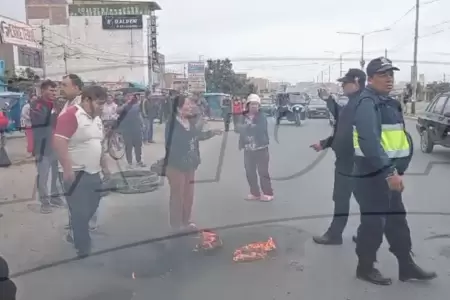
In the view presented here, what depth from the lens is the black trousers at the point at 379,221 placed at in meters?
4.17

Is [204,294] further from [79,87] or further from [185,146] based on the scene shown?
[79,87]

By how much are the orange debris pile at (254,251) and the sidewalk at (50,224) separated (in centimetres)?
123

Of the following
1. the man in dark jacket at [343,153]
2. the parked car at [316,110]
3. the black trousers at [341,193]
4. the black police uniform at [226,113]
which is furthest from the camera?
the parked car at [316,110]

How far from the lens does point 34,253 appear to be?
509 centimetres

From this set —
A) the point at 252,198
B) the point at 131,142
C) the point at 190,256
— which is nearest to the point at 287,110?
the point at 131,142

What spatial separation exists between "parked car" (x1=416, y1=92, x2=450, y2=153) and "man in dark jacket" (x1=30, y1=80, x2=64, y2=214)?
27.7 ft

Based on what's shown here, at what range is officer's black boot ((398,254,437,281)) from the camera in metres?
4.21

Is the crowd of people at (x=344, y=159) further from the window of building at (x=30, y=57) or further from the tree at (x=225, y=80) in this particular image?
the window of building at (x=30, y=57)

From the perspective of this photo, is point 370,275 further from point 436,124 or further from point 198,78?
point 436,124

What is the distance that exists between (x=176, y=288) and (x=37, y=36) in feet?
103

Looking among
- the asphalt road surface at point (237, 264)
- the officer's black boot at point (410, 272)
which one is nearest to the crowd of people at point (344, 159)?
the officer's black boot at point (410, 272)

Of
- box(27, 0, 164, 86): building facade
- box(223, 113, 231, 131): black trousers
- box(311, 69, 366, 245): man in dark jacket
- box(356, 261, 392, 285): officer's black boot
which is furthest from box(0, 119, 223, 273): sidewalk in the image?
box(27, 0, 164, 86): building facade

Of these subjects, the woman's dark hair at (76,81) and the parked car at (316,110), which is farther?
the parked car at (316,110)

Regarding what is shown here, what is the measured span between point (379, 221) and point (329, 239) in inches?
46.9
